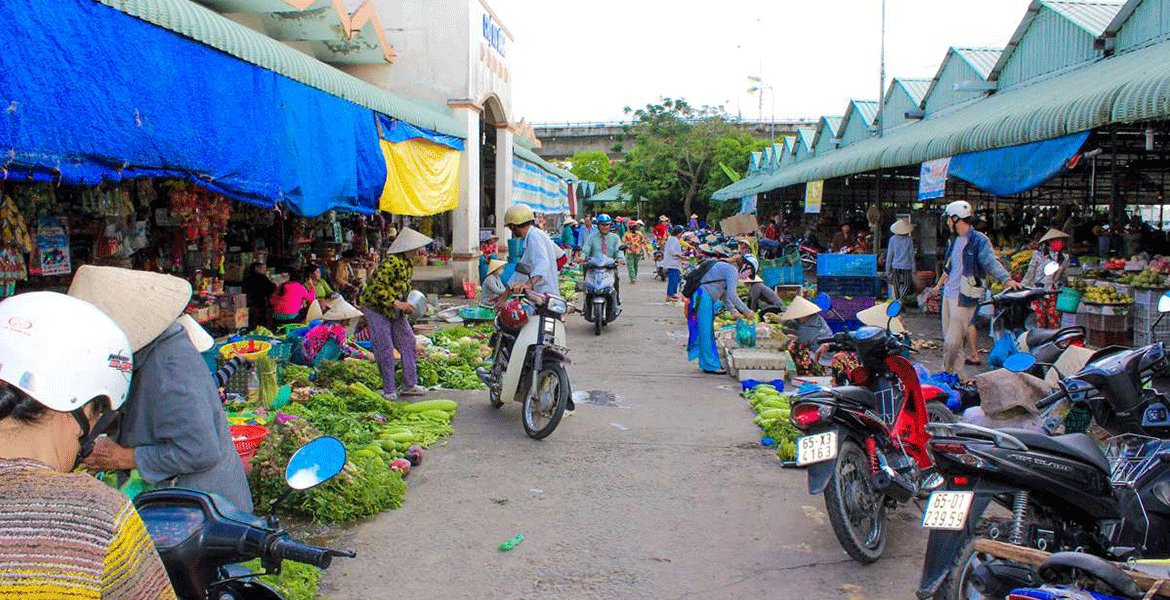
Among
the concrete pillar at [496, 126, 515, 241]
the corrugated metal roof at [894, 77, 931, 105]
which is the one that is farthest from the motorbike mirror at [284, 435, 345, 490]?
the corrugated metal roof at [894, 77, 931, 105]

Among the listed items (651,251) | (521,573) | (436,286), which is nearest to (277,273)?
(436,286)

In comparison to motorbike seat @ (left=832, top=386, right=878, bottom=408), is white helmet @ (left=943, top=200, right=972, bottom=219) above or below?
above

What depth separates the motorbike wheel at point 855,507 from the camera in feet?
16.0

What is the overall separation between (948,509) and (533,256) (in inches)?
206

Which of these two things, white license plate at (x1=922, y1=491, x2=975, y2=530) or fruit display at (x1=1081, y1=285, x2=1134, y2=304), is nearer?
white license plate at (x1=922, y1=491, x2=975, y2=530)

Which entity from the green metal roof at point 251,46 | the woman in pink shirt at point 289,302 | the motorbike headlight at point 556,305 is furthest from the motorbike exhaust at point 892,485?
the woman in pink shirt at point 289,302

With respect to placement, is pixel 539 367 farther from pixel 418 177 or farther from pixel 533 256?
pixel 418 177

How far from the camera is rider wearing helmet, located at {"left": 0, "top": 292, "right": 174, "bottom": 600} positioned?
5.55 ft

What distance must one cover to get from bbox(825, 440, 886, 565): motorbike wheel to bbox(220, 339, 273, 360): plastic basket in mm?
5357

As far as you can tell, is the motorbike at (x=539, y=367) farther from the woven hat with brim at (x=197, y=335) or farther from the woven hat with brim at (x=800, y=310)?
the woven hat with brim at (x=800, y=310)

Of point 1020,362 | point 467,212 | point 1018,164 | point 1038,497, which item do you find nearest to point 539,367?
point 1020,362

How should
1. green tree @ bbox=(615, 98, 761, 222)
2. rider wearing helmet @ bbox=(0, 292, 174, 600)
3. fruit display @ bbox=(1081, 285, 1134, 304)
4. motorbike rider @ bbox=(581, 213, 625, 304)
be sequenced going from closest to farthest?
rider wearing helmet @ bbox=(0, 292, 174, 600)
fruit display @ bbox=(1081, 285, 1134, 304)
motorbike rider @ bbox=(581, 213, 625, 304)
green tree @ bbox=(615, 98, 761, 222)

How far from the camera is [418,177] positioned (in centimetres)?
1344

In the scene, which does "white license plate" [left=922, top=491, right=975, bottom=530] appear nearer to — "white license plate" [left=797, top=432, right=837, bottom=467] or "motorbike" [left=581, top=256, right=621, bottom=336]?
"white license plate" [left=797, top=432, right=837, bottom=467]
